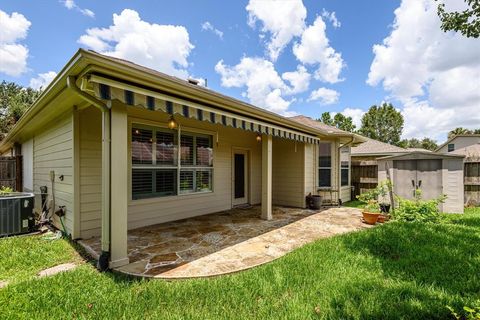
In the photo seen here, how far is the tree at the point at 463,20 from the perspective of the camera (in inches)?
146

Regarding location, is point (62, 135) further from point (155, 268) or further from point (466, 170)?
point (466, 170)

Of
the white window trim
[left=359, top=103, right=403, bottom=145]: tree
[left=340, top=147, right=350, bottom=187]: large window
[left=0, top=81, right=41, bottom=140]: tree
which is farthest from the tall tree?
[left=0, top=81, right=41, bottom=140]: tree

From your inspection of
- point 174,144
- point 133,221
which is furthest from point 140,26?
point 133,221

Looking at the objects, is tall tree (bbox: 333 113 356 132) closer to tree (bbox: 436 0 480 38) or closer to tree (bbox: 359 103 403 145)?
tree (bbox: 359 103 403 145)

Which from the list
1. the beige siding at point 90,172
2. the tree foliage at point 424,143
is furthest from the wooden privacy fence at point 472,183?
the tree foliage at point 424,143

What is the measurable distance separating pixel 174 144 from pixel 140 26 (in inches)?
256

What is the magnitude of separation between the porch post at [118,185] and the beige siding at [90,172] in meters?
1.96

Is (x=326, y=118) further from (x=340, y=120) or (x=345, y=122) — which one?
(x=345, y=122)

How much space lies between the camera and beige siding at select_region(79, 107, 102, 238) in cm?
480

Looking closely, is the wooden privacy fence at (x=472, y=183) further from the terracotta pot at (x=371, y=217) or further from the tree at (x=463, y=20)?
the tree at (x=463, y=20)

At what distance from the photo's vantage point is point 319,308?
246 cm

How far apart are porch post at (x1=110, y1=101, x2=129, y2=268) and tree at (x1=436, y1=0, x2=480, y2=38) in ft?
18.7

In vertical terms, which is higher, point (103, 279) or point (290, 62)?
point (290, 62)

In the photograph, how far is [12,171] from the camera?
1083 cm
